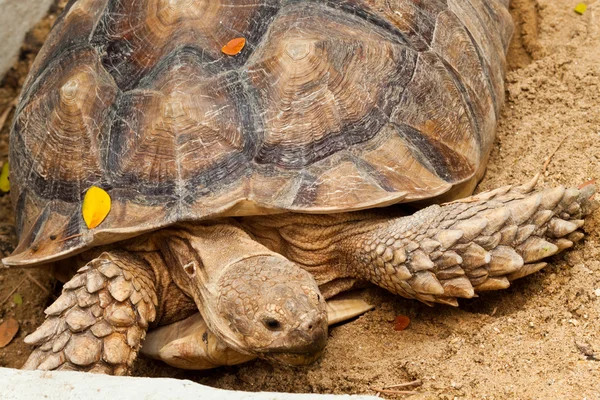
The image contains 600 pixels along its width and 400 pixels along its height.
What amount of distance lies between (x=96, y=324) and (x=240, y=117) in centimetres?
110

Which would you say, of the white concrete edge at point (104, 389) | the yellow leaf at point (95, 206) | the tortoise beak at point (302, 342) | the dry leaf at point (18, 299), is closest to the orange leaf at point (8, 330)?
the dry leaf at point (18, 299)

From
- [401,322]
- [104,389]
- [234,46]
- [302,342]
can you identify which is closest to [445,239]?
[401,322]

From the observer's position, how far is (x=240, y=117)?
10.8 feet

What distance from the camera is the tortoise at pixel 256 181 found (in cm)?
320

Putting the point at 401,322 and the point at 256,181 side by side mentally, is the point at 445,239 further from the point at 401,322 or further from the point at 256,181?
the point at 256,181

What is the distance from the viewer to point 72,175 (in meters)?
3.48

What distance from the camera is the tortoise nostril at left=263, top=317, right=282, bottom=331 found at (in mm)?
2949

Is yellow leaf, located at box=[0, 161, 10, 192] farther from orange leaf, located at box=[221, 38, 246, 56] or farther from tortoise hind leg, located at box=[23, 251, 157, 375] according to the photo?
orange leaf, located at box=[221, 38, 246, 56]

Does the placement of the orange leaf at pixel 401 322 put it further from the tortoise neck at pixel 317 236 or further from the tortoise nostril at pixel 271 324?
the tortoise nostril at pixel 271 324

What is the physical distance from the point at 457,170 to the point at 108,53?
1.73 m

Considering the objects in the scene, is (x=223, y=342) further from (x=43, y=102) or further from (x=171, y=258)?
(x=43, y=102)

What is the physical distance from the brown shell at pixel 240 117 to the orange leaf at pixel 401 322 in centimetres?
64

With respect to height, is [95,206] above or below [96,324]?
above

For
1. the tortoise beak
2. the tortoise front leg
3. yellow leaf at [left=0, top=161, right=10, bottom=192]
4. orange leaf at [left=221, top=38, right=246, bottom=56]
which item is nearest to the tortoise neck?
the tortoise front leg
